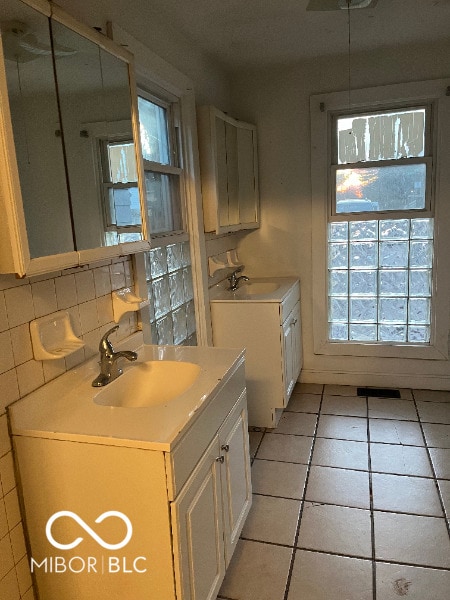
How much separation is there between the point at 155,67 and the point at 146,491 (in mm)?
1875

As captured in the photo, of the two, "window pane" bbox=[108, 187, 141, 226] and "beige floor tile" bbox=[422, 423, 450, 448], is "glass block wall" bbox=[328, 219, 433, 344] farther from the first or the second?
"window pane" bbox=[108, 187, 141, 226]

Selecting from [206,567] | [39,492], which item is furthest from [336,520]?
[39,492]

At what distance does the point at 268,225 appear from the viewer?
3475mm

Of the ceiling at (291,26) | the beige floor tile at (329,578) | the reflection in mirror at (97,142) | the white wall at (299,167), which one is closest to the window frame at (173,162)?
the ceiling at (291,26)

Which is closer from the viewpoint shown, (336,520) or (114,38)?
(114,38)

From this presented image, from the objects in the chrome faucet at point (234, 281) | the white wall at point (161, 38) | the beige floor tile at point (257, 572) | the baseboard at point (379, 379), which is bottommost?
the beige floor tile at point (257, 572)

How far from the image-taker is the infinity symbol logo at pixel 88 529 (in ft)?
3.95

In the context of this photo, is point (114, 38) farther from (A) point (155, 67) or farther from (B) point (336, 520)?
(B) point (336, 520)

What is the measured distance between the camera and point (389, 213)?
3209 mm

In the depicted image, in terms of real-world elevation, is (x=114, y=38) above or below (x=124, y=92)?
above

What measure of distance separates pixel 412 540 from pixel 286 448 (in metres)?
0.89

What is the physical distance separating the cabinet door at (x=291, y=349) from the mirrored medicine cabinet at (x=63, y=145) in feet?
4.65

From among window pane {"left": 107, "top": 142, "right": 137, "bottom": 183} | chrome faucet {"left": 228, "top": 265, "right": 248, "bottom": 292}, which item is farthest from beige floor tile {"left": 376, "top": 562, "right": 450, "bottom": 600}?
chrome faucet {"left": 228, "top": 265, "right": 248, "bottom": 292}

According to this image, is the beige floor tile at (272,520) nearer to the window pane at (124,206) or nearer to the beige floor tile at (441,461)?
the beige floor tile at (441,461)
